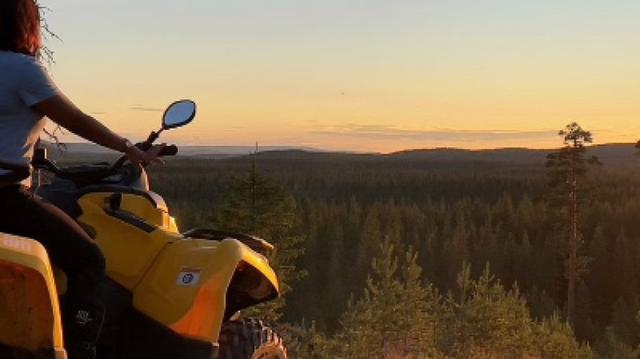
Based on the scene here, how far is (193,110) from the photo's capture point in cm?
481

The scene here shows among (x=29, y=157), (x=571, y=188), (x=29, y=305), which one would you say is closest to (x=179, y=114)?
(x=29, y=157)

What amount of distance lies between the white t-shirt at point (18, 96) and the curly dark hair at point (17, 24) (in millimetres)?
42

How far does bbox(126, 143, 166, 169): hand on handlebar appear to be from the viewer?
4.19 meters

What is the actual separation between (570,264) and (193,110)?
6212 cm

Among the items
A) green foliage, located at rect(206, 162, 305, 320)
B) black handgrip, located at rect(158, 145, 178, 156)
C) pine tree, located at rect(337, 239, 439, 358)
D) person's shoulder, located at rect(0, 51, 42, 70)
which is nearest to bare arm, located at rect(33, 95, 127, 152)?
person's shoulder, located at rect(0, 51, 42, 70)

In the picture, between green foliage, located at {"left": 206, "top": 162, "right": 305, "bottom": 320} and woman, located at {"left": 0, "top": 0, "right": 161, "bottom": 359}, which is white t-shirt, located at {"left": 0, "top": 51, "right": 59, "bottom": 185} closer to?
woman, located at {"left": 0, "top": 0, "right": 161, "bottom": 359}

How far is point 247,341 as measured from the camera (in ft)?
15.7

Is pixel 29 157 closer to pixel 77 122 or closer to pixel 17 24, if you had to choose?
pixel 77 122

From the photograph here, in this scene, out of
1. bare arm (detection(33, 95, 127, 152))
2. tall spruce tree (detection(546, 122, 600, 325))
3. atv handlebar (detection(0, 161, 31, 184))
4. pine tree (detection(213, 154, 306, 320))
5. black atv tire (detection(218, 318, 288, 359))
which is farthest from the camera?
tall spruce tree (detection(546, 122, 600, 325))

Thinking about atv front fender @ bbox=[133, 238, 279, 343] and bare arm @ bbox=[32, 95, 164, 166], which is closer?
bare arm @ bbox=[32, 95, 164, 166]

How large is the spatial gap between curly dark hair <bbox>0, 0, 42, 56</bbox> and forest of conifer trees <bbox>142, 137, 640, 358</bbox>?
621cm

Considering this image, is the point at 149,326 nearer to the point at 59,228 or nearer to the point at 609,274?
the point at 59,228

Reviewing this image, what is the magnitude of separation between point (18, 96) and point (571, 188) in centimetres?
6163

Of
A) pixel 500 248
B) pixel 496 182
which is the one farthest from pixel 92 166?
pixel 496 182
